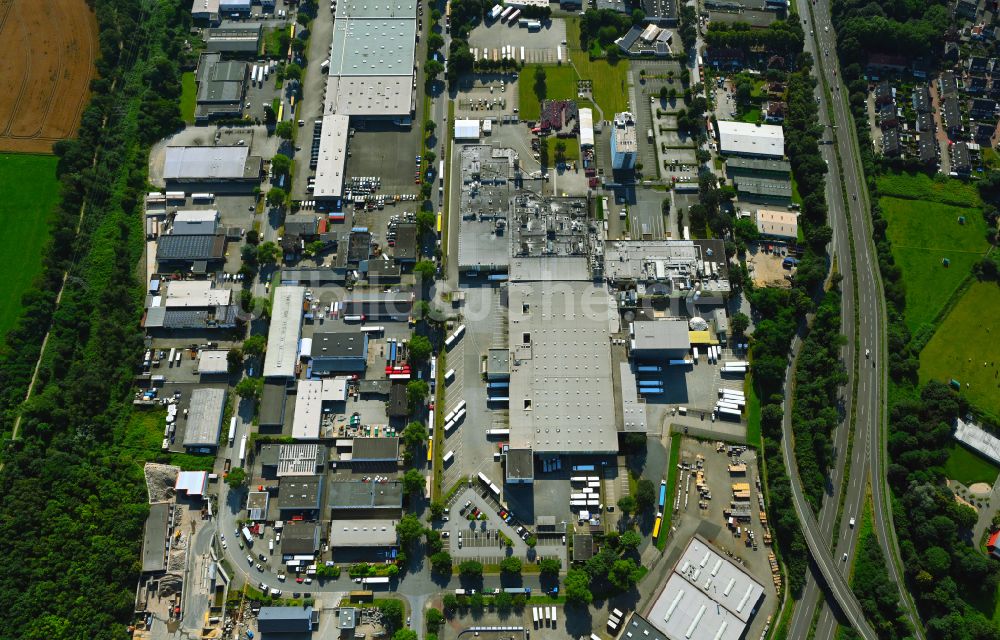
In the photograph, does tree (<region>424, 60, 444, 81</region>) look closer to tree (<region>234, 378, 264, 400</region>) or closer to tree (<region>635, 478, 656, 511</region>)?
tree (<region>234, 378, 264, 400</region>)

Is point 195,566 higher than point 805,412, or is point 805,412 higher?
point 805,412

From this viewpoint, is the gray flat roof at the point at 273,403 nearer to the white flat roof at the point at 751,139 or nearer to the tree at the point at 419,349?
the tree at the point at 419,349

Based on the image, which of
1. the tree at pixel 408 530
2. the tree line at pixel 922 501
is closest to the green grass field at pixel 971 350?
the tree line at pixel 922 501

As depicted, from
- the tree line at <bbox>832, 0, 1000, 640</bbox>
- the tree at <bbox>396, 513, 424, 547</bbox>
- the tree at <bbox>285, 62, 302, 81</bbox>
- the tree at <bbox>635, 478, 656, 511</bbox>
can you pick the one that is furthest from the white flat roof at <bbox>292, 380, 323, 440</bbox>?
the tree line at <bbox>832, 0, 1000, 640</bbox>

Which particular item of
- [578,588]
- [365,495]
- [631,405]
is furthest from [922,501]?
[365,495]

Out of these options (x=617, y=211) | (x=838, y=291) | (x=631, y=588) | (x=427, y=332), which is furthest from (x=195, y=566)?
(x=838, y=291)

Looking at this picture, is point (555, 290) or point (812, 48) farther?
point (812, 48)

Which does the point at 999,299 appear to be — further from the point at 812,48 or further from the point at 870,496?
the point at 812,48
